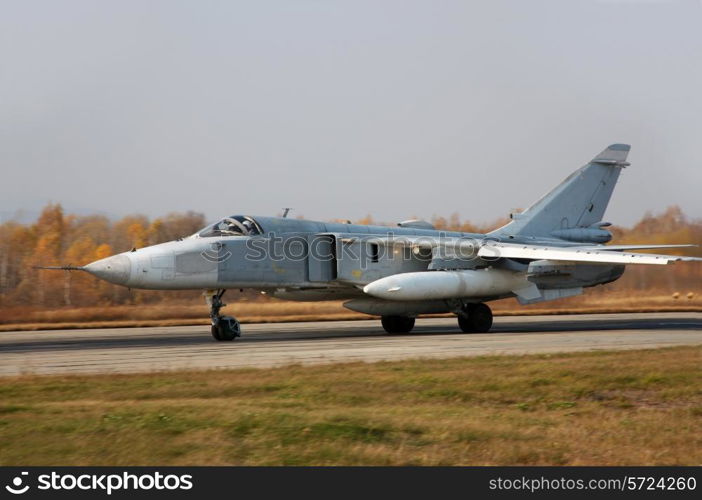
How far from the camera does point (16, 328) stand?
25.8m

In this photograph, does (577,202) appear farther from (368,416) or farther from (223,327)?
(368,416)

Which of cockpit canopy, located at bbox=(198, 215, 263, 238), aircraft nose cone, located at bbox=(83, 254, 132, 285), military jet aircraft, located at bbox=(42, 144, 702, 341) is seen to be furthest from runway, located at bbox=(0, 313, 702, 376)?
cockpit canopy, located at bbox=(198, 215, 263, 238)

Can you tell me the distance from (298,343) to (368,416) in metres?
9.99

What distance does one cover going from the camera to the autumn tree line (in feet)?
108

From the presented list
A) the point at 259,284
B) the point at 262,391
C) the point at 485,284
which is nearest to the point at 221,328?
the point at 259,284

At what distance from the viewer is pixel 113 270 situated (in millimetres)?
18422

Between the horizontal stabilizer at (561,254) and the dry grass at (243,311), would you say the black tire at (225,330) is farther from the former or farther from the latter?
the dry grass at (243,311)

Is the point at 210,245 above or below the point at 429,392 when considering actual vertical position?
above

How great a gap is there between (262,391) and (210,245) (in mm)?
8928

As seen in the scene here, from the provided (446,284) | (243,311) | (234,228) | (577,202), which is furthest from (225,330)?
(577,202)

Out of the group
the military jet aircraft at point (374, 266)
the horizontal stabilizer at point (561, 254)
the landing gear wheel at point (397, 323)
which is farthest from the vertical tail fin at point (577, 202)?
the landing gear wheel at point (397, 323)

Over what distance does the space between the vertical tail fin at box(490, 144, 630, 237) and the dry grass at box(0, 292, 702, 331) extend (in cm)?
589
